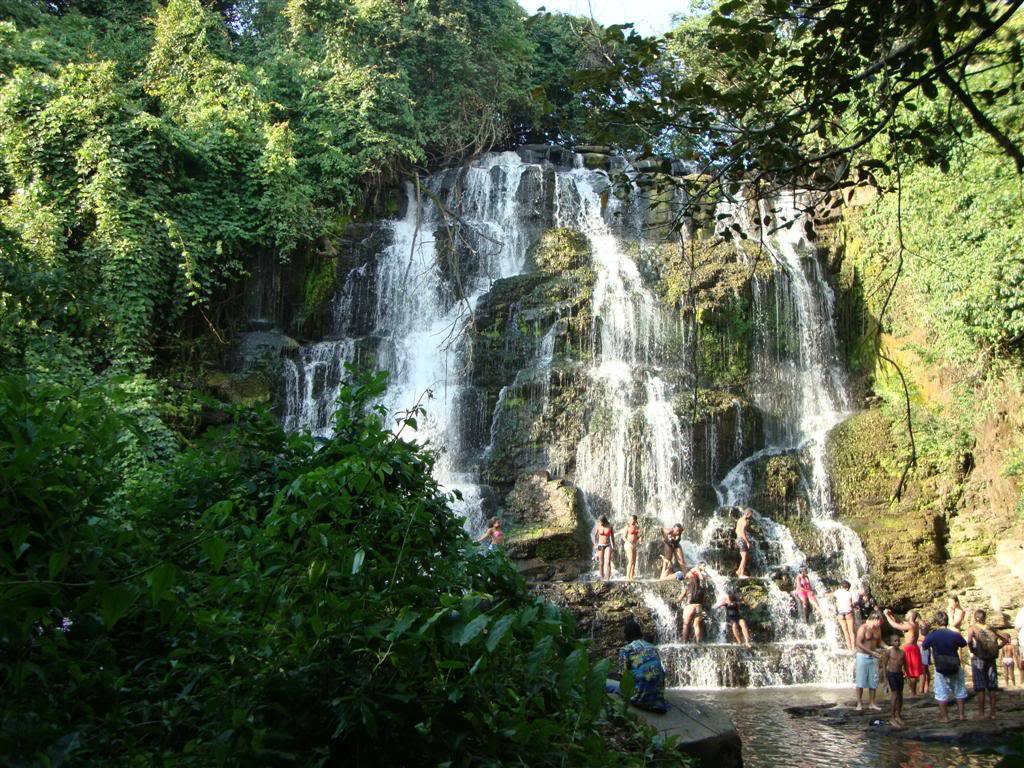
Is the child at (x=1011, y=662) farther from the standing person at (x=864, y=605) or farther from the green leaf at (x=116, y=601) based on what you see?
the green leaf at (x=116, y=601)

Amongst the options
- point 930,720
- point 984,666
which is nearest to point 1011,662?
point 984,666

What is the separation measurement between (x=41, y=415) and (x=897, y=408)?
17175 millimetres

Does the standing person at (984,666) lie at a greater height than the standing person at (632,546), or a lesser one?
lesser

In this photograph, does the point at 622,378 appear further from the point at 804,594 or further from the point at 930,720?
the point at 930,720

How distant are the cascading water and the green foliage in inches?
412

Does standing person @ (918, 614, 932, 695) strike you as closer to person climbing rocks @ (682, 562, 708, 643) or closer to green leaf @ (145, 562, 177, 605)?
person climbing rocks @ (682, 562, 708, 643)

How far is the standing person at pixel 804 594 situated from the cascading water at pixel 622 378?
0.56ft

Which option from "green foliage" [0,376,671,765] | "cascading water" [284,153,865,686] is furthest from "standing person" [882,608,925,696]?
"green foliage" [0,376,671,765]

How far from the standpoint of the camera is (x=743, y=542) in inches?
559

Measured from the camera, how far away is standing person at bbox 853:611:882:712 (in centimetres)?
998

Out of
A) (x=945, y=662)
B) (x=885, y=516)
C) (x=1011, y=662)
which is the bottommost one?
(x=1011, y=662)

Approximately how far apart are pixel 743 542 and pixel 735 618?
190cm

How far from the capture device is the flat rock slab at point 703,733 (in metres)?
5.72

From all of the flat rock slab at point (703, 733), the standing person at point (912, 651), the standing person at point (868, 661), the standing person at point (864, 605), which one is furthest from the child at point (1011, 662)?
the flat rock slab at point (703, 733)
